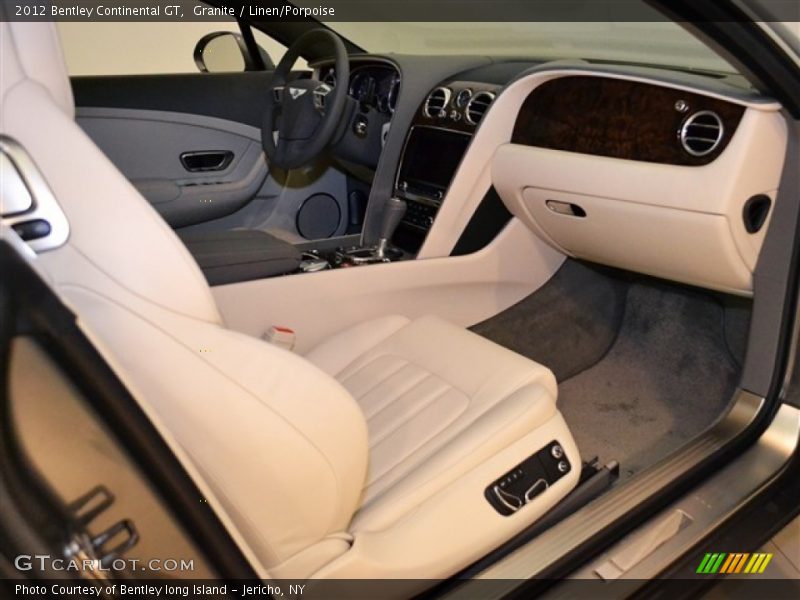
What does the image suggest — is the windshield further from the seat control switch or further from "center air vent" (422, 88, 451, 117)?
the seat control switch

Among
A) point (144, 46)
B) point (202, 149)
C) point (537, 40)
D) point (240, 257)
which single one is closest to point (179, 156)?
point (202, 149)

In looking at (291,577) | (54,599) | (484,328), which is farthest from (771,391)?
(54,599)

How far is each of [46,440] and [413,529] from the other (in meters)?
0.54

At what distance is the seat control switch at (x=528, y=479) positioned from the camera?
3.32 feet

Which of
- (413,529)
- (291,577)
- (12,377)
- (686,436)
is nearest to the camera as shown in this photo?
(12,377)

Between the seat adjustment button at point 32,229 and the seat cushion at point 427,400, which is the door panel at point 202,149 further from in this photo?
the seat adjustment button at point 32,229

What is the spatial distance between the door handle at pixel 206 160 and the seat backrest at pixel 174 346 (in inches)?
65.2

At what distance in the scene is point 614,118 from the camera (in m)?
1.49

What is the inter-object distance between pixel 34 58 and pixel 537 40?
264cm

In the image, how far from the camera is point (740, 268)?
4.48ft

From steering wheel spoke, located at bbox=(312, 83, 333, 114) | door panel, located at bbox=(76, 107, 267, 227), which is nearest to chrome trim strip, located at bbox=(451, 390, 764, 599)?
steering wheel spoke, located at bbox=(312, 83, 333, 114)

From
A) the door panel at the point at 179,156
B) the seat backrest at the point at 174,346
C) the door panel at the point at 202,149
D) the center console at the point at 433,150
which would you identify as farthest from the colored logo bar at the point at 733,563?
the door panel at the point at 179,156

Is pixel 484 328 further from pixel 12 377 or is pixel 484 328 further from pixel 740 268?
pixel 12 377

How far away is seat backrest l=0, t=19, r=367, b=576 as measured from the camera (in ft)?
2.04
